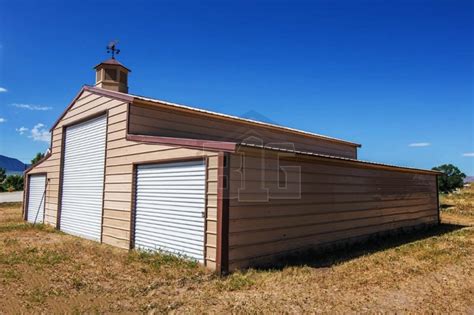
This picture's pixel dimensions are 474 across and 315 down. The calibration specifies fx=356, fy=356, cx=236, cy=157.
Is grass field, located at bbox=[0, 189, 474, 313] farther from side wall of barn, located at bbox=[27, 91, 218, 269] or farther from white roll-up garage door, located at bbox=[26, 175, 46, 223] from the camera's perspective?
white roll-up garage door, located at bbox=[26, 175, 46, 223]

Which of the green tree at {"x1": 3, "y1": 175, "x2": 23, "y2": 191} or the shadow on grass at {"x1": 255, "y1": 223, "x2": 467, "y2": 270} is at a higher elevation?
the green tree at {"x1": 3, "y1": 175, "x2": 23, "y2": 191}

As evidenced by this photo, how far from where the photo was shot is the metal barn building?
26.6 ft

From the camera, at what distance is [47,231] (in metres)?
14.7

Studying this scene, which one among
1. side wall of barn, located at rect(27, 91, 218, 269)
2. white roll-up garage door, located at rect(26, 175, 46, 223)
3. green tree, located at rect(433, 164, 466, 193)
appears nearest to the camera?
side wall of barn, located at rect(27, 91, 218, 269)

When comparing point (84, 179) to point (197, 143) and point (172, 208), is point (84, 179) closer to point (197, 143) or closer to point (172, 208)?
point (172, 208)

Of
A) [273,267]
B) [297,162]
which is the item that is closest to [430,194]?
[297,162]

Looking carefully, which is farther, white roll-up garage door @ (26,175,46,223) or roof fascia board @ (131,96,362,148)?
white roll-up garage door @ (26,175,46,223)

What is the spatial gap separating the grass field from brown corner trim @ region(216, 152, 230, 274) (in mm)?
368

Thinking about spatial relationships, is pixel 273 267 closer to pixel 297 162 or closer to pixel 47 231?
pixel 297 162

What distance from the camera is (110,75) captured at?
1544cm

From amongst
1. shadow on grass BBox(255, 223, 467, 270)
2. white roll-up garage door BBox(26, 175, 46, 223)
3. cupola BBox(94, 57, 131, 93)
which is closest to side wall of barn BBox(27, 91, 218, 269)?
cupola BBox(94, 57, 131, 93)

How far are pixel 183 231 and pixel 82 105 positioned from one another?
8298 mm

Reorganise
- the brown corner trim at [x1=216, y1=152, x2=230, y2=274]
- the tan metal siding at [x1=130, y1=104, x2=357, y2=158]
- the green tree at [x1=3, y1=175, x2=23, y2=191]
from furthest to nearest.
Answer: the green tree at [x1=3, y1=175, x2=23, y2=191] < the tan metal siding at [x1=130, y1=104, x2=357, y2=158] < the brown corner trim at [x1=216, y1=152, x2=230, y2=274]

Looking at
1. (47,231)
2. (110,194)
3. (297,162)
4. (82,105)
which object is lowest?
(47,231)
